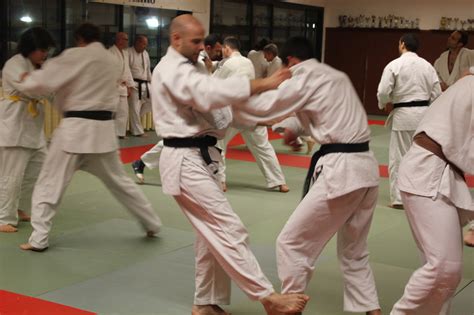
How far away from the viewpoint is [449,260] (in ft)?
11.1

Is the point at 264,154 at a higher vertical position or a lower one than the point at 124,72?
lower

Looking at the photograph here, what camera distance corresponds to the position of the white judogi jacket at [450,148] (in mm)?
3406

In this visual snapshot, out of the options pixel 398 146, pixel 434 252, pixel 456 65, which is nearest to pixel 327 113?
pixel 434 252

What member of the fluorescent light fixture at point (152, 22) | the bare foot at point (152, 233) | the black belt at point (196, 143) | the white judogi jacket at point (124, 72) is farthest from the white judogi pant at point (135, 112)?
the black belt at point (196, 143)

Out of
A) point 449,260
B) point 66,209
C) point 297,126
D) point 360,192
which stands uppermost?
point 297,126

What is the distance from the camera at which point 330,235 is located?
12.7 feet

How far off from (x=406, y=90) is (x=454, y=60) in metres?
3.36

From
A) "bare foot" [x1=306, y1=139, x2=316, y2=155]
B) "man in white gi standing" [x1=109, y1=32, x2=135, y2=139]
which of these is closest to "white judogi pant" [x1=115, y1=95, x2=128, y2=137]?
"man in white gi standing" [x1=109, y1=32, x2=135, y2=139]

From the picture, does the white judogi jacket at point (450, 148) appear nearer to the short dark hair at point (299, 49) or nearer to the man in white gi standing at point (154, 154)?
the short dark hair at point (299, 49)

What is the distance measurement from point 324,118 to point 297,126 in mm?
319

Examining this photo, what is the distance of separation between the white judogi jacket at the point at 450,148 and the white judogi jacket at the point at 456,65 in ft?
20.1

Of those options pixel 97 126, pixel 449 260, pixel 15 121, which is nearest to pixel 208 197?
pixel 449 260

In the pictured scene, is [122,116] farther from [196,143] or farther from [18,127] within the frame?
[196,143]

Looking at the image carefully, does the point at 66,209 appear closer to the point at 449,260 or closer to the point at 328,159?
the point at 328,159
